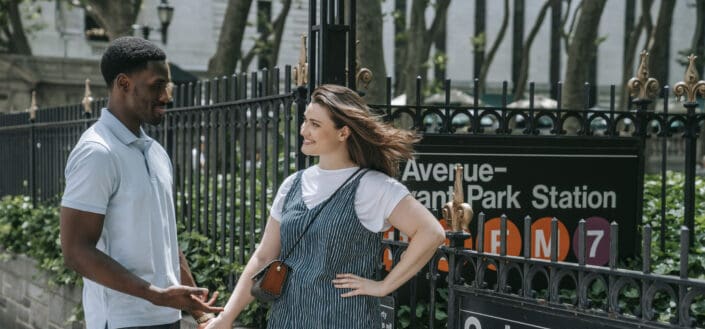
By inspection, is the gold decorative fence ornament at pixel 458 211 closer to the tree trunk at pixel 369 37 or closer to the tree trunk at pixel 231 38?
the tree trunk at pixel 369 37

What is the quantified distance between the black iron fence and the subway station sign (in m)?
0.08

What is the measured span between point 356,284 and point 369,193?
1.07 ft

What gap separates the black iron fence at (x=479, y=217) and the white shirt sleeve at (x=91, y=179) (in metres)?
1.57

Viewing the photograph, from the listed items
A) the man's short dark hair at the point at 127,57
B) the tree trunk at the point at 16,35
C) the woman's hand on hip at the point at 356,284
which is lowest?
the woman's hand on hip at the point at 356,284

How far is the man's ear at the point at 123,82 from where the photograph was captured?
3.79m

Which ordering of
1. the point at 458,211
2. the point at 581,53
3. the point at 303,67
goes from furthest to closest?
1. the point at 581,53
2. the point at 303,67
3. the point at 458,211

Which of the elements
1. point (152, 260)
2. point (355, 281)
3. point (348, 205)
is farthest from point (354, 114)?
point (152, 260)

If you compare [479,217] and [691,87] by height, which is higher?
[691,87]

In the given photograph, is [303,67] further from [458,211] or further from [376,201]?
[376,201]

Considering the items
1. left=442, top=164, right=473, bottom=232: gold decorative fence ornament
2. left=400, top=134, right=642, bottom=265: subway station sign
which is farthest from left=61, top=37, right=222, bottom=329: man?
left=400, top=134, right=642, bottom=265: subway station sign

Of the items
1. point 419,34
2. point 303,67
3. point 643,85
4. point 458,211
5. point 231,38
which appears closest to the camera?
point 458,211

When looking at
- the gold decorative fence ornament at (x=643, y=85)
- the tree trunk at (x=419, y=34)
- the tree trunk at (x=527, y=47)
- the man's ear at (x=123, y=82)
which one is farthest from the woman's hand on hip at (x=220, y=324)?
the tree trunk at (x=527, y=47)

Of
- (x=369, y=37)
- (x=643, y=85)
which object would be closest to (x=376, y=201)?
(x=643, y=85)

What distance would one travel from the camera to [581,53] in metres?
14.1
